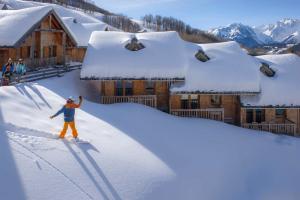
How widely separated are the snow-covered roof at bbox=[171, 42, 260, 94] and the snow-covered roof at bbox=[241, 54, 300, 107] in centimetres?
72

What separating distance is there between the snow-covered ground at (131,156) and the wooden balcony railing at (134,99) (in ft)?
4.69

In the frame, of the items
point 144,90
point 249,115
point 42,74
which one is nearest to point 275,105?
point 249,115

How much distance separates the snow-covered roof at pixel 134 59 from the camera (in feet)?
85.6

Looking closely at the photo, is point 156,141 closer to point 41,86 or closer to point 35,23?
point 41,86

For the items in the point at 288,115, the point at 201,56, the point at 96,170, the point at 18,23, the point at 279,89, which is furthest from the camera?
the point at 18,23

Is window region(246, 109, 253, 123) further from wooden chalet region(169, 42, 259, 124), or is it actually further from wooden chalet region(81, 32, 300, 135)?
wooden chalet region(169, 42, 259, 124)

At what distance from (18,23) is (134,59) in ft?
32.7

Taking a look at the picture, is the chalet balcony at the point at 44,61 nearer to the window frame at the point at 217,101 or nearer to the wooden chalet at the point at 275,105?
the window frame at the point at 217,101

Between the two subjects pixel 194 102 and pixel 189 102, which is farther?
pixel 194 102

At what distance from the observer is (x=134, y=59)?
27000mm

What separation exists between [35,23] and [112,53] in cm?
726

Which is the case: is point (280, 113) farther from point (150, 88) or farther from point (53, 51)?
point (53, 51)

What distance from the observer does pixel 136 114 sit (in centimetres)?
2320

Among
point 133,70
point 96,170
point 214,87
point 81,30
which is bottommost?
point 96,170
